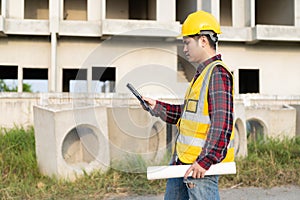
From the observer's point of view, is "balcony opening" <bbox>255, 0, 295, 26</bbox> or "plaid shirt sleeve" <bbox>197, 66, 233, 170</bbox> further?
"balcony opening" <bbox>255, 0, 295, 26</bbox>

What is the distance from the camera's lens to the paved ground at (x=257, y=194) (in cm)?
446

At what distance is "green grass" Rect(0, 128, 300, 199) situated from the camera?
4.52 m

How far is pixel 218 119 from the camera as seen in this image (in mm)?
1906

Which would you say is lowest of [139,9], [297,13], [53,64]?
[53,64]

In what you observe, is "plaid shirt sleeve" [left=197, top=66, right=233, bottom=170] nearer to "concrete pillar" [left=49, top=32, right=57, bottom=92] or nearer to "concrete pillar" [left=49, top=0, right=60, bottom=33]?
"concrete pillar" [left=49, top=32, right=57, bottom=92]

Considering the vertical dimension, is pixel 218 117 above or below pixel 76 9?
below

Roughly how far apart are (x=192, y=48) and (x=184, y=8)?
43.3 feet

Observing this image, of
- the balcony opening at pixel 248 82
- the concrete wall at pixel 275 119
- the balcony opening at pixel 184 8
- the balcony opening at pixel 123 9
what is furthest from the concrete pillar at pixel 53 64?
the balcony opening at pixel 248 82

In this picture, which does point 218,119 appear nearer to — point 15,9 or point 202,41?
point 202,41

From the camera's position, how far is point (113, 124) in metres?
5.23

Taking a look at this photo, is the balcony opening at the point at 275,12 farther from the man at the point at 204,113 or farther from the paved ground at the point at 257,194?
the man at the point at 204,113

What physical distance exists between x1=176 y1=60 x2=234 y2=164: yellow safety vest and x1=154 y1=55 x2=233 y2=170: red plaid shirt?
0.04m

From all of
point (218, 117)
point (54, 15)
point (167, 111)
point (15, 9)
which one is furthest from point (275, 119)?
point (15, 9)

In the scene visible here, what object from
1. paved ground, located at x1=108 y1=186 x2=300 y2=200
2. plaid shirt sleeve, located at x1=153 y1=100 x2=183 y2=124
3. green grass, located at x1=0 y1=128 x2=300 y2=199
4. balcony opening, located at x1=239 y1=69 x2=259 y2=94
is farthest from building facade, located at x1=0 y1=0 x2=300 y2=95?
plaid shirt sleeve, located at x1=153 y1=100 x2=183 y2=124
